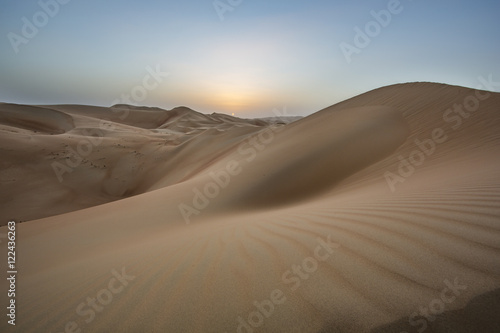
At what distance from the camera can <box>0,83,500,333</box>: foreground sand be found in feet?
3.78

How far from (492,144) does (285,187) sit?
368 cm

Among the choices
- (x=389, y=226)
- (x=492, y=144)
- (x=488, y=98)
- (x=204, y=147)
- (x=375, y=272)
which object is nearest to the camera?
(x=375, y=272)

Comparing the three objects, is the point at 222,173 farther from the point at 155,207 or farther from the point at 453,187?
the point at 453,187

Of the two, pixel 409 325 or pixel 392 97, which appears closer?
pixel 409 325

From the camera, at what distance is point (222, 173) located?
6434 millimetres

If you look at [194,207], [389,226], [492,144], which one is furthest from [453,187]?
[194,207]
